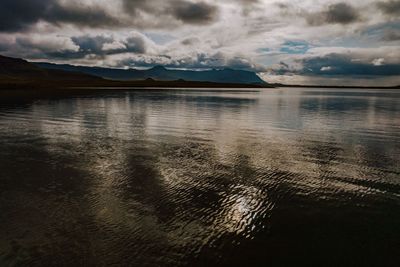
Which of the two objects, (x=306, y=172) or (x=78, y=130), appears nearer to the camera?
(x=306, y=172)

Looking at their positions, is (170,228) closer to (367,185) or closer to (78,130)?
(367,185)

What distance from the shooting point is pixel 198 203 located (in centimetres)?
1561

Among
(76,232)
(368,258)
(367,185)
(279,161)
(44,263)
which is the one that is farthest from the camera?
(279,161)

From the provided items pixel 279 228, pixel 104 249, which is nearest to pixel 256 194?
pixel 279 228

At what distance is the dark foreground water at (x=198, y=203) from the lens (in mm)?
11250

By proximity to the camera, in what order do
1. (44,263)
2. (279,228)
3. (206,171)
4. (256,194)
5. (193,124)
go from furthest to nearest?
(193,124) < (206,171) < (256,194) < (279,228) < (44,263)

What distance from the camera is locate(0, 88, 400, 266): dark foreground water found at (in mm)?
11250

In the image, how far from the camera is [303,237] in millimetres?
12578

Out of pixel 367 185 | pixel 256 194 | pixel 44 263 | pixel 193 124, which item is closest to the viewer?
pixel 44 263

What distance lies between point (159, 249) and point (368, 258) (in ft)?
25.8

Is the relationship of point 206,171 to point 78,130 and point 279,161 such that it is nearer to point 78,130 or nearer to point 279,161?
point 279,161

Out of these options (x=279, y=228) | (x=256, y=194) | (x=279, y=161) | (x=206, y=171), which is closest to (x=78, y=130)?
(x=206, y=171)

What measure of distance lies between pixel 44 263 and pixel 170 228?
4886mm

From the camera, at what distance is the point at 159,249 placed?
11336 mm
